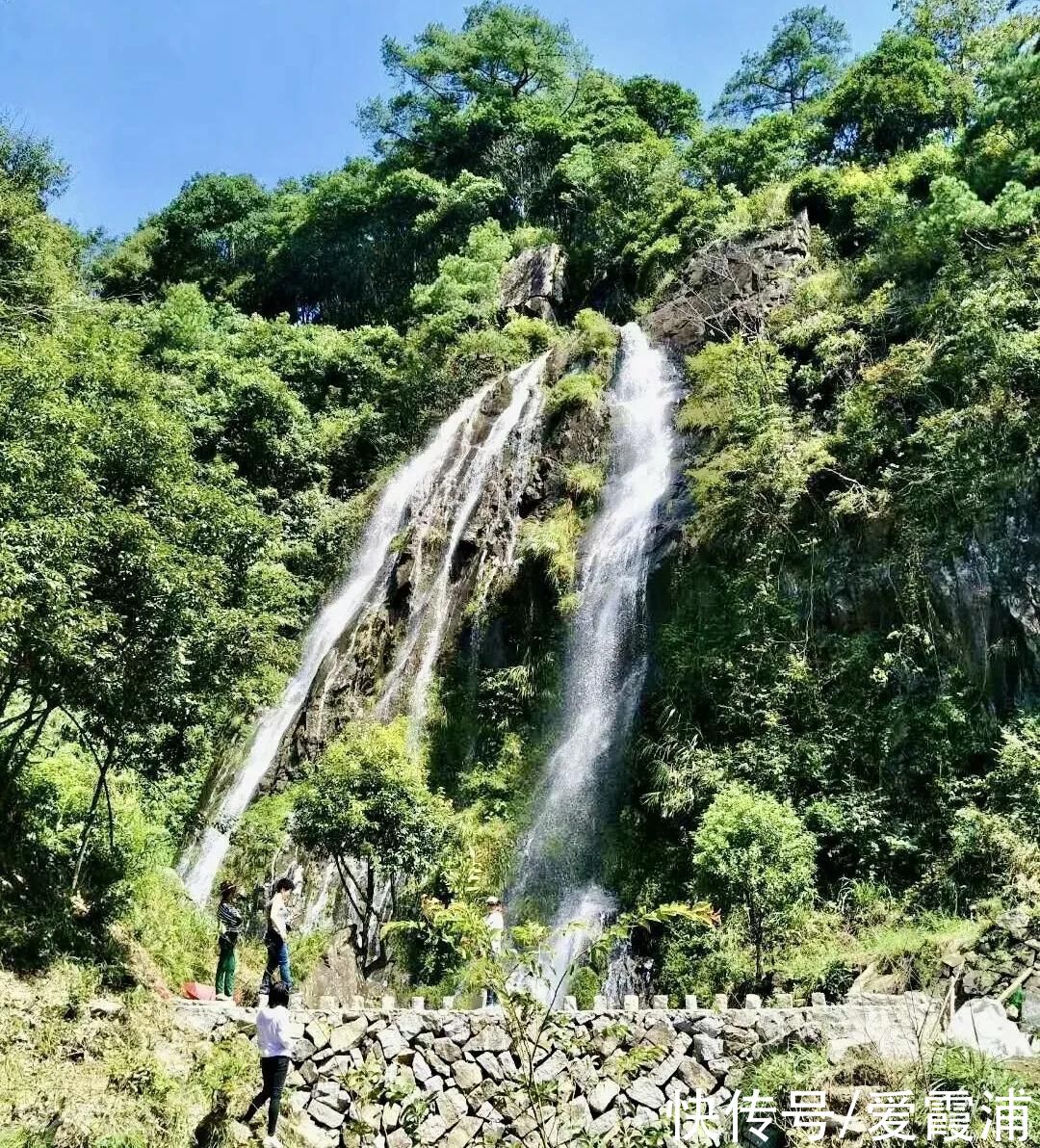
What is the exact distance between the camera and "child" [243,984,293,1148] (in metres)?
6.00

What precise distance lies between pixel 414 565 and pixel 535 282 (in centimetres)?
1256

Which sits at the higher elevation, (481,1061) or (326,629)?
(326,629)

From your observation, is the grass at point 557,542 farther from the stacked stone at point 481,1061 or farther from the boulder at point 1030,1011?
the boulder at point 1030,1011

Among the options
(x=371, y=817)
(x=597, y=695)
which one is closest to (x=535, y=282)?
(x=597, y=695)

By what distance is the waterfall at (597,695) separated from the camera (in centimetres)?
1341

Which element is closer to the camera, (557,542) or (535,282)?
(557,542)

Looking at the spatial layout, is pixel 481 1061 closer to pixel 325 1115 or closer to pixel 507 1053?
pixel 507 1053

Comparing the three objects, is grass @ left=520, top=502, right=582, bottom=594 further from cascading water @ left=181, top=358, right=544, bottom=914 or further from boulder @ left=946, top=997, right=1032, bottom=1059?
boulder @ left=946, top=997, right=1032, bottom=1059

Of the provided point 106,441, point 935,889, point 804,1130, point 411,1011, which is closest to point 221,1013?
point 411,1011

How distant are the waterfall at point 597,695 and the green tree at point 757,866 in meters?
2.31

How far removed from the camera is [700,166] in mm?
26031

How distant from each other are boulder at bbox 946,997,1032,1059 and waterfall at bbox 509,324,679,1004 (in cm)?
505

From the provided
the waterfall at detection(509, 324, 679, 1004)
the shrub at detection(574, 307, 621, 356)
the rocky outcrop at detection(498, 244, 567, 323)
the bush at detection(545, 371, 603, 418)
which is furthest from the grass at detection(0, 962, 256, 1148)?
the rocky outcrop at detection(498, 244, 567, 323)

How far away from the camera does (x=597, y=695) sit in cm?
1509
